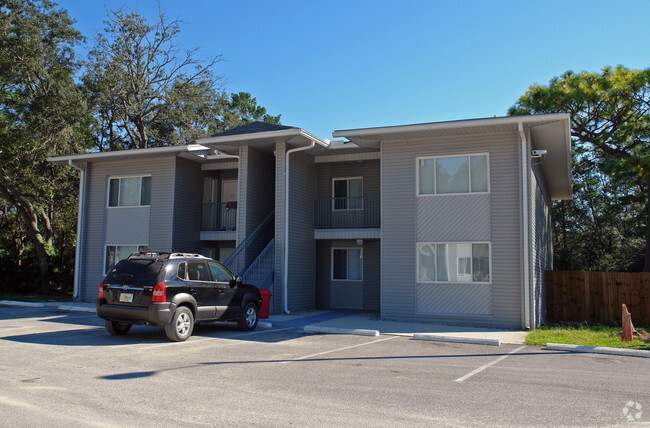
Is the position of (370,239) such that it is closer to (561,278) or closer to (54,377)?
(561,278)

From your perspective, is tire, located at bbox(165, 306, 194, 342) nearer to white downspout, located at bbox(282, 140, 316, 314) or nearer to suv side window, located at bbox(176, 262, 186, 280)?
suv side window, located at bbox(176, 262, 186, 280)

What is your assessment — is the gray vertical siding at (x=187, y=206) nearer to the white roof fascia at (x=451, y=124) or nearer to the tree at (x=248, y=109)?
the white roof fascia at (x=451, y=124)

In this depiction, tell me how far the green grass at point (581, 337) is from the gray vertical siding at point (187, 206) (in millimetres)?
11975

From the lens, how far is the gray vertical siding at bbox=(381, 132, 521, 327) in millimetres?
14203

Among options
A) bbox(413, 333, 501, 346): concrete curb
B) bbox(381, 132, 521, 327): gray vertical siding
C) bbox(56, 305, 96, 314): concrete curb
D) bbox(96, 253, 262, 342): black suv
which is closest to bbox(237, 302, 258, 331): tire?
bbox(96, 253, 262, 342): black suv

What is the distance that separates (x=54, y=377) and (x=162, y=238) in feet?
39.0

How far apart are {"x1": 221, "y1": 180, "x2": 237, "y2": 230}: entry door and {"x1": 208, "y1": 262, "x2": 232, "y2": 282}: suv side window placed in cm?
740

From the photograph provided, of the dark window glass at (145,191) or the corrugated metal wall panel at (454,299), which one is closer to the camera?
the corrugated metal wall panel at (454,299)

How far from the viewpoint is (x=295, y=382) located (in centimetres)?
731

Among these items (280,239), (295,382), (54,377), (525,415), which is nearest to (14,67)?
(280,239)

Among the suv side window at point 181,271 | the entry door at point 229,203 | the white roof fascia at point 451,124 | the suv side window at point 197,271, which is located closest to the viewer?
the suv side window at point 181,271

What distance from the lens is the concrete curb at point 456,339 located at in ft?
37.8

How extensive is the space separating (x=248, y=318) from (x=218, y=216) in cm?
852

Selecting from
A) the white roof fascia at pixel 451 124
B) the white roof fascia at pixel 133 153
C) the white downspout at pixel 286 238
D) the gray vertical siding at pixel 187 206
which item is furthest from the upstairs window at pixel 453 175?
the gray vertical siding at pixel 187 206
